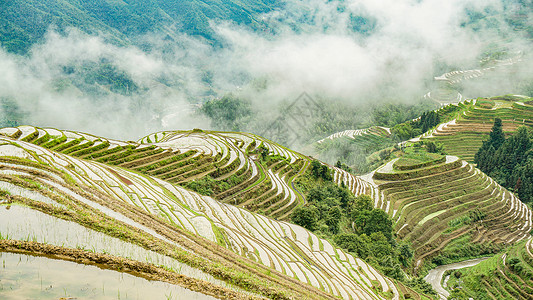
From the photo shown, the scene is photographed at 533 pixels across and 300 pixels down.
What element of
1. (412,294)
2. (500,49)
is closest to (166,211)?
(412,294)

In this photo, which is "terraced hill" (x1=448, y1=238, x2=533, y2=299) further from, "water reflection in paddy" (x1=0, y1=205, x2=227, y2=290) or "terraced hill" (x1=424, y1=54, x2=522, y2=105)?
"terraced hill" (x1=424, y1=54, x2=522, y2=105)

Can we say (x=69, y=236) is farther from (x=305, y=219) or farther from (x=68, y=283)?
(x=305, y=219)

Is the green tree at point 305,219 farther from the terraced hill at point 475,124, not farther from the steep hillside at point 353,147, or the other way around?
the terraced hill at point 475,124

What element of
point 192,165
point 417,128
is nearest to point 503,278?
point 192,165

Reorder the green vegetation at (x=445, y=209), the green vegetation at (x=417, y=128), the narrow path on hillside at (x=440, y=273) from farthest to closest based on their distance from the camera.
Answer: the green vegetation at (x=417, y=128) < the green vegetation at (x=445, y=209) < the narrow path on hillside at (x=440, y=273)

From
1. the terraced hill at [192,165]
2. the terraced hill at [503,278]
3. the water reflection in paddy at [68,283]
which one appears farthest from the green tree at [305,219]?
the water reflection in paddy at [68,283]

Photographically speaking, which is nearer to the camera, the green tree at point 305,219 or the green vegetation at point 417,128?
the green tree at point 305,219

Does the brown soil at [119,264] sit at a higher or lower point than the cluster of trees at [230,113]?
lower

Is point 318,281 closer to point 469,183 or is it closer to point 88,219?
point 88,219
